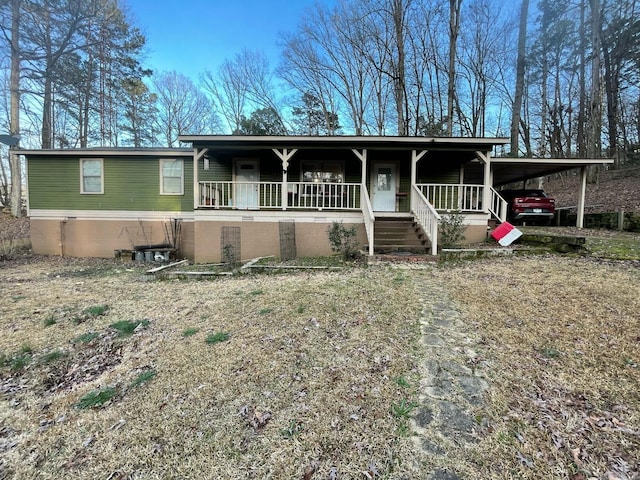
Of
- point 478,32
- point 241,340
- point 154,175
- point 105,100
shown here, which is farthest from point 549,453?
point 478,32

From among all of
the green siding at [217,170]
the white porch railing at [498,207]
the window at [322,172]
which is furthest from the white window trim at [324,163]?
the white porch railing at [498,207]

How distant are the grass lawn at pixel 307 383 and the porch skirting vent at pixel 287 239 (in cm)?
404

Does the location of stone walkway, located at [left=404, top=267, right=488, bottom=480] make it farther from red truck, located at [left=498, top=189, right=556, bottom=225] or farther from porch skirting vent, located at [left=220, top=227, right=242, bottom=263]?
red truck, located at [left=498, top=189, right=556, bottom=225]

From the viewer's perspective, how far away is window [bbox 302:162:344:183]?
1148 centimetres

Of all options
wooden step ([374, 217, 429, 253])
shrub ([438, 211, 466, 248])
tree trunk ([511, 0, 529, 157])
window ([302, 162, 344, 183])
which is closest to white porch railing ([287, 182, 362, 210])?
window ([302, 162, 344, 183])

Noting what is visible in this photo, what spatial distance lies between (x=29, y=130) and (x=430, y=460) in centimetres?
2693

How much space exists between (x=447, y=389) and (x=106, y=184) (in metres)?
13.1

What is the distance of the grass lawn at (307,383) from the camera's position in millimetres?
1919

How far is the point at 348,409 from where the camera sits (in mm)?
2352

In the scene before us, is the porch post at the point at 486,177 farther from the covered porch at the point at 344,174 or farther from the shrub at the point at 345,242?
the shrub at the point at 345,242

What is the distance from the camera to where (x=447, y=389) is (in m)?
2.50

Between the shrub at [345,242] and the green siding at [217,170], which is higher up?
the green siding at [217,170]

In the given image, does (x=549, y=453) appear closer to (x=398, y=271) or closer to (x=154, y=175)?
(x=398, y=271)

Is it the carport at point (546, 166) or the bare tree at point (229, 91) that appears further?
the bare tree at point (229, 91)
